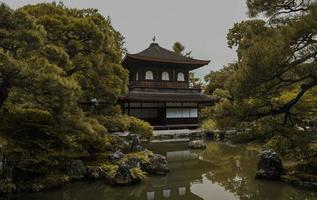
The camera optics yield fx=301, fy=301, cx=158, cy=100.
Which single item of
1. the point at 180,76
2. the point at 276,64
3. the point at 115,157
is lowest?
the point at 115,157

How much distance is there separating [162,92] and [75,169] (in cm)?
1578

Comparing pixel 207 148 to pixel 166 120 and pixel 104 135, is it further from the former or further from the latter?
pixel 104 135

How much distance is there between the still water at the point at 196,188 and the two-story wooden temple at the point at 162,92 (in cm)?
1077

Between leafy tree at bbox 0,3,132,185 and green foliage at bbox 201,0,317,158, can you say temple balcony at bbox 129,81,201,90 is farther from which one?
green foliage at bbox 201,0,317,158

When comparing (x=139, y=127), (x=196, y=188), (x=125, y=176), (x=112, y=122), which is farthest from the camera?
(x=139, y=127)

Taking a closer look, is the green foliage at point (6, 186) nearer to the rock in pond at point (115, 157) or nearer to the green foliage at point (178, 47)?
the rock in pond at point (115, 157)

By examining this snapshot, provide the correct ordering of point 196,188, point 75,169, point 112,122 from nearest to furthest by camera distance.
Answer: point 196,188 < point 75,169 < point 112,122

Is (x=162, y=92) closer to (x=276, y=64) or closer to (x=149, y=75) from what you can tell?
(x=149, y=75)

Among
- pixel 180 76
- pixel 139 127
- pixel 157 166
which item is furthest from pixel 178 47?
pixel 157 166

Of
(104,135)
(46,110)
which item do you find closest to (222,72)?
(104,135)

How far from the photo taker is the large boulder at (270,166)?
442 inches

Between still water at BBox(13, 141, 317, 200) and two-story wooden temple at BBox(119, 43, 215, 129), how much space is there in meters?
10.8

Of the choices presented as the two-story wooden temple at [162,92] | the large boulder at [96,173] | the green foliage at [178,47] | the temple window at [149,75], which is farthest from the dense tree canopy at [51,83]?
the green foliage at [178,47]

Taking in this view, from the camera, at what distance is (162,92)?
26172 mm
